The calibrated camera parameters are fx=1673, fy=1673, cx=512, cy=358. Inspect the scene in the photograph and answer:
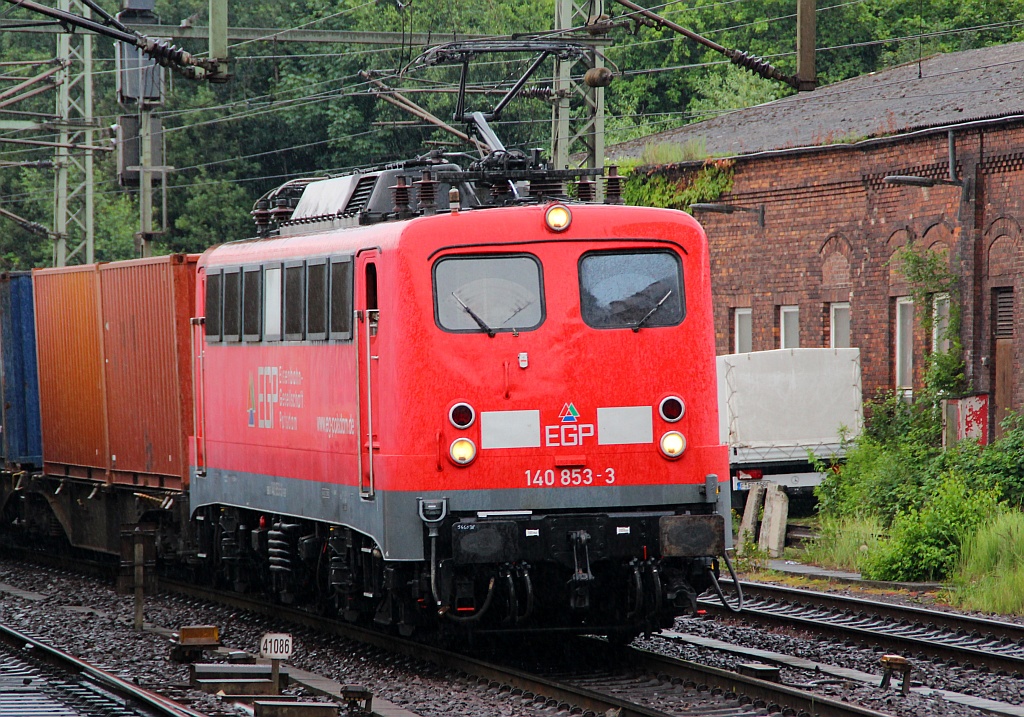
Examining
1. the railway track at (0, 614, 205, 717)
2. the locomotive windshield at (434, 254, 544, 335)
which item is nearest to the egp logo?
the locomotive windshield at (434, 254, 544, 335)

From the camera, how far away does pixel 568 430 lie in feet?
36.4

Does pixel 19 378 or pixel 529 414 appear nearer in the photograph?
pixel 529 414

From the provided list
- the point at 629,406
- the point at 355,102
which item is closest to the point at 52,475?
the point at 629,406

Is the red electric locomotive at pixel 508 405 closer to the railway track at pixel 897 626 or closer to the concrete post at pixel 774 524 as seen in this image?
the railway track at pixel 897 626

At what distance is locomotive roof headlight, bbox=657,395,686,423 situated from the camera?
11258mm

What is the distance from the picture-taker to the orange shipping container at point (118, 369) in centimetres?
1697

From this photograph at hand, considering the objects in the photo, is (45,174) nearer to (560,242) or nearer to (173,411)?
(173,411)

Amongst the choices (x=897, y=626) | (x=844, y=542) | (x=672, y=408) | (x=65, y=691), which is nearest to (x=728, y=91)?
(x=844, y=542)

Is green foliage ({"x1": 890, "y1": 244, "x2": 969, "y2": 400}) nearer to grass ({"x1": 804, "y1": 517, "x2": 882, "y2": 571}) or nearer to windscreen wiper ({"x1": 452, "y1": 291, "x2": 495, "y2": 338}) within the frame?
grass ({"x1": 804, "y1": 517, "x2": 882, "y2": 571})

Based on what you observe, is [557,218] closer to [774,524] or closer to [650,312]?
[650,312]

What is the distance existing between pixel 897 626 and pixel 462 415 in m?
4.89

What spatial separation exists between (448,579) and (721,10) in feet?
149

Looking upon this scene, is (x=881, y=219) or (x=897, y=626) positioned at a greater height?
(x=881, y=219)

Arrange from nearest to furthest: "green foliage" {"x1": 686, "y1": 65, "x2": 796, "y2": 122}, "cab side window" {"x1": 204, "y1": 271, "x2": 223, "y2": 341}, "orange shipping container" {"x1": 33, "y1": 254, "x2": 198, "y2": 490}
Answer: "cab side window" {"x1": 204, "y1": 271, "x2": 223, "y2": 341}, "orange shipping container" {"x1": 33, "y1": 254, "x2": 198, "y2": 490}, "green foliage" {"x1": 686, "y1": 65, "x2": 796, "y2": 122}
